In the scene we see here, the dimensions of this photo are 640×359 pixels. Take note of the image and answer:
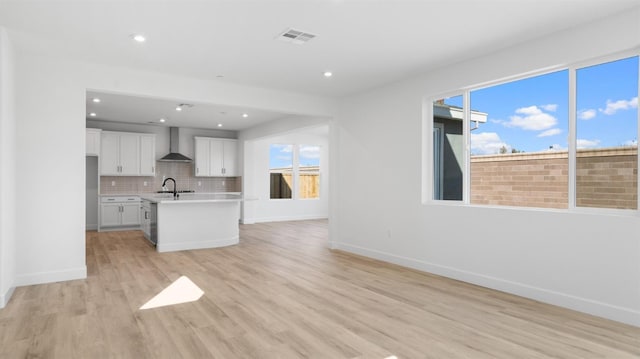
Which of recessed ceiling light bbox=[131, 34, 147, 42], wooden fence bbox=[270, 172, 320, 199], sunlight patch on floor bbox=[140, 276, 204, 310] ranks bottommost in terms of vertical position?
sunlight patch on floor bbox=[140, 276, 204, 310]

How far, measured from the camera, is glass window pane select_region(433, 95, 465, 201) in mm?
4766

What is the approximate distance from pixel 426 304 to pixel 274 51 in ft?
10.1

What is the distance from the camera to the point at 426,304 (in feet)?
11.9

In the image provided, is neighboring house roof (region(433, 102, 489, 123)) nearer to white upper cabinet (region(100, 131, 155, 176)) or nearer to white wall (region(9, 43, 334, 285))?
white wall (region(9, 43, 334, 285))

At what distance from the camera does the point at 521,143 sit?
4.14 m

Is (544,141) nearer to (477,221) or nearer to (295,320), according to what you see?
(477,221)

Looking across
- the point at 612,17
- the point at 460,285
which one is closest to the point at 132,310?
→ the point at 460,285

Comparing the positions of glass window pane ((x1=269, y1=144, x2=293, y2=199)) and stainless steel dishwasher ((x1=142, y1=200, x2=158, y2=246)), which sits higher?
glass window pane ((x1=269, y1=144, x2=293, y2=199))

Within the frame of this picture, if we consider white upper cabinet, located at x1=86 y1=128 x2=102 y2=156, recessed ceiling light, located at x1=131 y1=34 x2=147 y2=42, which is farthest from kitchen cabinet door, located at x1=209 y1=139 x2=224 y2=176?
recessed ceiling light, located at x1=131 y1=34 x2=147 y2=42

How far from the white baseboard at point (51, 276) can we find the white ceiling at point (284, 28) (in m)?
2.49

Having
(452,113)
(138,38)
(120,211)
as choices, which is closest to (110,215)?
(120,211)

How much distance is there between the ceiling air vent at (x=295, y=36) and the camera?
363 cm

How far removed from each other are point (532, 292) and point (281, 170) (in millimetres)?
8178

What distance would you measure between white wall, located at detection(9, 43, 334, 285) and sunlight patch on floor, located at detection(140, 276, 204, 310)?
1.24 meters
